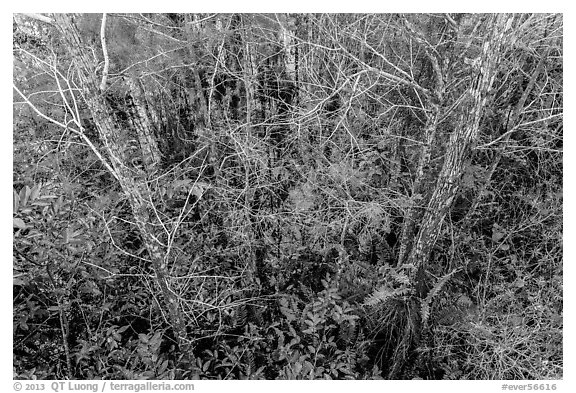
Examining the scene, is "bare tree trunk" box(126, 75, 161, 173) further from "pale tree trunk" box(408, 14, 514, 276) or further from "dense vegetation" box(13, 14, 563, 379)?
"pale tree trunk" box(408, 14, 514, 276)

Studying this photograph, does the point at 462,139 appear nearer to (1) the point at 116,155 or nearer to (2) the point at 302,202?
(2) the point at 302,202

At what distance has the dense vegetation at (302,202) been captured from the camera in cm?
322

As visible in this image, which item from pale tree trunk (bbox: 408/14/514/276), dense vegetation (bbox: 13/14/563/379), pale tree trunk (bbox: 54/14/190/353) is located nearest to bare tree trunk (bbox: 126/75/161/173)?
dense vegetation (bbox: 13/14/563/379)

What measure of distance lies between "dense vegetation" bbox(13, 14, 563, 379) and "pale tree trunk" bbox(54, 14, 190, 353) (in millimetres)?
83

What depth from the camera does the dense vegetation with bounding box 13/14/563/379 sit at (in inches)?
127

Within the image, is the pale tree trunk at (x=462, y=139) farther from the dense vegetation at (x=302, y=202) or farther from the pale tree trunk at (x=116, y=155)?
the pale tree trunk at (x=116, y=155)

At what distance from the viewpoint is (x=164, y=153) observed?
3.82m

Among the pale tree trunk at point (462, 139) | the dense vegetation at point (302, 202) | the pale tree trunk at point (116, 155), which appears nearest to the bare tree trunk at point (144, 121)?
the dense vegetation at point (302, 202)

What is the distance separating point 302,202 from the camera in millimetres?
3842

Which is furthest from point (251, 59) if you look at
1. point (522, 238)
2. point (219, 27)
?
point (522, 238)

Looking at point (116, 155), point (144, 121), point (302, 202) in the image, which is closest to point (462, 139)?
point (302, 202)

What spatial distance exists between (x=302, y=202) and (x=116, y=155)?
190 centimetres

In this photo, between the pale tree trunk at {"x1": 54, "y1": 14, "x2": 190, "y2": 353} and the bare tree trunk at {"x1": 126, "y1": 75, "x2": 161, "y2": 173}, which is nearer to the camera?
the pale tree trunk at {"x1": 54, "y1": 14, "x2": 190, "y2": 353}

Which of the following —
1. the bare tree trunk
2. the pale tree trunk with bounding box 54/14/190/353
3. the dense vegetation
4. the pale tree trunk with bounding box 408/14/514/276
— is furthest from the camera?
the bare tree trunk
